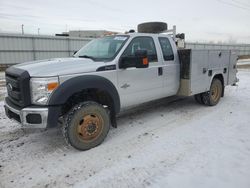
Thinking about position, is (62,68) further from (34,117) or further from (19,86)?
(34,117)

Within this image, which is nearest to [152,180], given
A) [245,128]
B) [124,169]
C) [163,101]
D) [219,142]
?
[124,169]

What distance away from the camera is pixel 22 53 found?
63.2 ft

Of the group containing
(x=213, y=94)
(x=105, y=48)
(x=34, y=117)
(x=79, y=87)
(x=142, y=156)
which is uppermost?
(x=105, y=48)

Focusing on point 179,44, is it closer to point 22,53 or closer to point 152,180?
point 152,180

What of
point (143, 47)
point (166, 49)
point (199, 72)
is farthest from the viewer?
point (199, 72)

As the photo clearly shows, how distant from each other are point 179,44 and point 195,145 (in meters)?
3.58

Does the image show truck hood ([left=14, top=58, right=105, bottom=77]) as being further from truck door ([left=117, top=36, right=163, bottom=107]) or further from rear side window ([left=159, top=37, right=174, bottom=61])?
rear side window ([left=159, top=37, right=174, bottom=61])

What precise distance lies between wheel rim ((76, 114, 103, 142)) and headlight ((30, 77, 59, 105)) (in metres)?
0.71

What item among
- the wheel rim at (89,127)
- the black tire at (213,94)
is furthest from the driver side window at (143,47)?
the black tire at (213,94)

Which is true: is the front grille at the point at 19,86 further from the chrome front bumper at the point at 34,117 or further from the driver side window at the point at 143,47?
the driver side window at the point at 143,47

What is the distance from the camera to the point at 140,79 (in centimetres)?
470

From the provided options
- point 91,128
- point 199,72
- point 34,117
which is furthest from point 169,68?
point 34,117

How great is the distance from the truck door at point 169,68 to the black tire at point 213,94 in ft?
4.18

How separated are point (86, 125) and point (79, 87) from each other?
0.69 m
